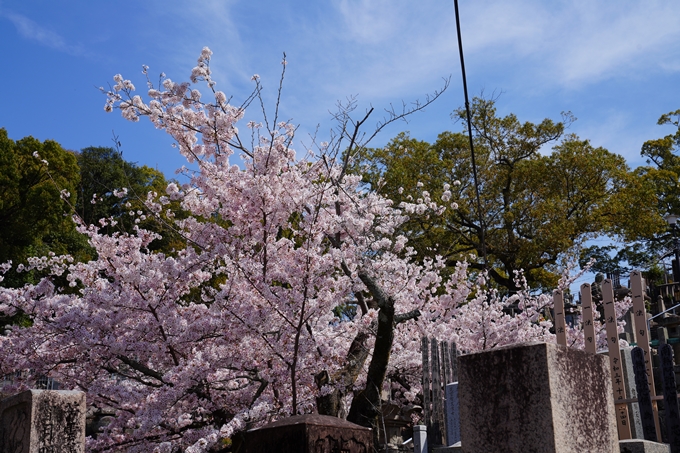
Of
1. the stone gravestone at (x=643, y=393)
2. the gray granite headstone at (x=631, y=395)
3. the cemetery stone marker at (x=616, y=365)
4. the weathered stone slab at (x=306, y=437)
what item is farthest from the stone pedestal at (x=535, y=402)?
the gray granite headstone at (x=631, y=395)

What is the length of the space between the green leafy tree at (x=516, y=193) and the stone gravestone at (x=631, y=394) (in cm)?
1118

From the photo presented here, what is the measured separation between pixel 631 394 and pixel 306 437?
6.03 metres

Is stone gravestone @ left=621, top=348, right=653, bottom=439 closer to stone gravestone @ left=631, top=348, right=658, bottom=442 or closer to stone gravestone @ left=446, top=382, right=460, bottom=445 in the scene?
stone gravestone @ left=631, top=348, right=658, bottom=442

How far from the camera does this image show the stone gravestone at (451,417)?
7.55 metres

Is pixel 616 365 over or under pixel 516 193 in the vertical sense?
under

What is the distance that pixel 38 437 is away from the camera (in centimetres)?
576

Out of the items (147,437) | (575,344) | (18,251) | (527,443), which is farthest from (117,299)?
(18,251)

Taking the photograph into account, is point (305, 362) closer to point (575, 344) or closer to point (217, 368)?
point (217, 368)

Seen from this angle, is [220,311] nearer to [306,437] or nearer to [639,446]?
[306,437]

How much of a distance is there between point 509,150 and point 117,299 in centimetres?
1750

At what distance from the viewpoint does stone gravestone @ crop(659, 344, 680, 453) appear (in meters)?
4.83

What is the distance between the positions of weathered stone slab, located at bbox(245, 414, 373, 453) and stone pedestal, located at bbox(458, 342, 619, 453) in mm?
1781

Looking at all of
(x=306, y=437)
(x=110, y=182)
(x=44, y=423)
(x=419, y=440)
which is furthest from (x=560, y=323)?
(x=110, y=182)

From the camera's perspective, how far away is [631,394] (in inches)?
345
